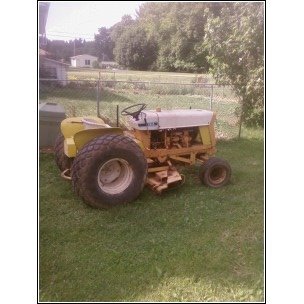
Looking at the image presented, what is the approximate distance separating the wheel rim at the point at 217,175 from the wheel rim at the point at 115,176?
123 centimetres

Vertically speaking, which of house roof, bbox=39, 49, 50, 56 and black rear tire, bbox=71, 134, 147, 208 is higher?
house roof, bbox=39, 49, 50, 56

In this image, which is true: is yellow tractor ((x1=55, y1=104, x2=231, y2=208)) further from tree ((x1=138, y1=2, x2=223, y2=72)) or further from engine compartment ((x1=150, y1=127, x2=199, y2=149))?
tree ((x1=138, y1=2, x2=223, y2=72))

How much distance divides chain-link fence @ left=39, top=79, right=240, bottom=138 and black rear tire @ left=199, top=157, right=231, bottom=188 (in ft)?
4.01

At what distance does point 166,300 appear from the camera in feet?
8.46

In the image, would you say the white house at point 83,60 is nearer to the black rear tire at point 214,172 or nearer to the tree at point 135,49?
the tree at point 135,49

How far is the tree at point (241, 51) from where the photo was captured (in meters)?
3.87

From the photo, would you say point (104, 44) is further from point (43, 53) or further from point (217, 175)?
point (217, 175)

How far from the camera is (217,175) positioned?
4547 mm

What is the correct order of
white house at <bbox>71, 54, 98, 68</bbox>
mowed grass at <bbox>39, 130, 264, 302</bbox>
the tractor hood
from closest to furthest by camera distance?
mowed grass at <bbox>39, 130, 264, 302</bbox>, white house at <bbox>71, 54, 98, 68</bbox>, the tractor hood

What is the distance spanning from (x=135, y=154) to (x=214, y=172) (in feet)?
4.34

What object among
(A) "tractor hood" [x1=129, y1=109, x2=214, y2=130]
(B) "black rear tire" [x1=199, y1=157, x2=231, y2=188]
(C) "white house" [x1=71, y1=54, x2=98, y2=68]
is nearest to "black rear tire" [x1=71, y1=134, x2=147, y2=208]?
(A) "tractor hood" [x1=129, y1=109, x2=214, y2=130]

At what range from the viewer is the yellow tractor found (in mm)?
3572
